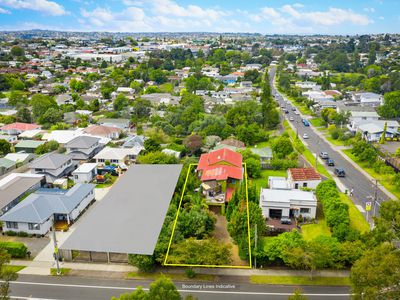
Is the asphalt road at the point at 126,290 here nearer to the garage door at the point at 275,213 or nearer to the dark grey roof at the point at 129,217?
the dark grey roof at the point at 129,217

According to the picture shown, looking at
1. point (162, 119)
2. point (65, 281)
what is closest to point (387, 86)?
point (162, 119)

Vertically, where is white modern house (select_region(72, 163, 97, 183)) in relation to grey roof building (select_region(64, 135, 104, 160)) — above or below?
below

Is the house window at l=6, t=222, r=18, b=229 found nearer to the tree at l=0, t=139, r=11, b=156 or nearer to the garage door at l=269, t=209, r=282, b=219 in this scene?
the garage door at l=269, t=209, r=282, b=219

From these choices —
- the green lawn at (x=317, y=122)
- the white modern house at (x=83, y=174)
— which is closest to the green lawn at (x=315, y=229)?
the white modern house at (x=83, y=174)

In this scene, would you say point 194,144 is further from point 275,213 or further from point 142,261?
point 142,261

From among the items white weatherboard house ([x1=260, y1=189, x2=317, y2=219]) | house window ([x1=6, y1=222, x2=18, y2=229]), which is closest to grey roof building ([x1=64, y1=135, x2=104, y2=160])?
house window ([x1=6, y1=222, x2=18, y2=229])

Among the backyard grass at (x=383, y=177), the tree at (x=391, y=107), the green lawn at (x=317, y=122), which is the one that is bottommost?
the backyard grass at (x=383, y=177)
